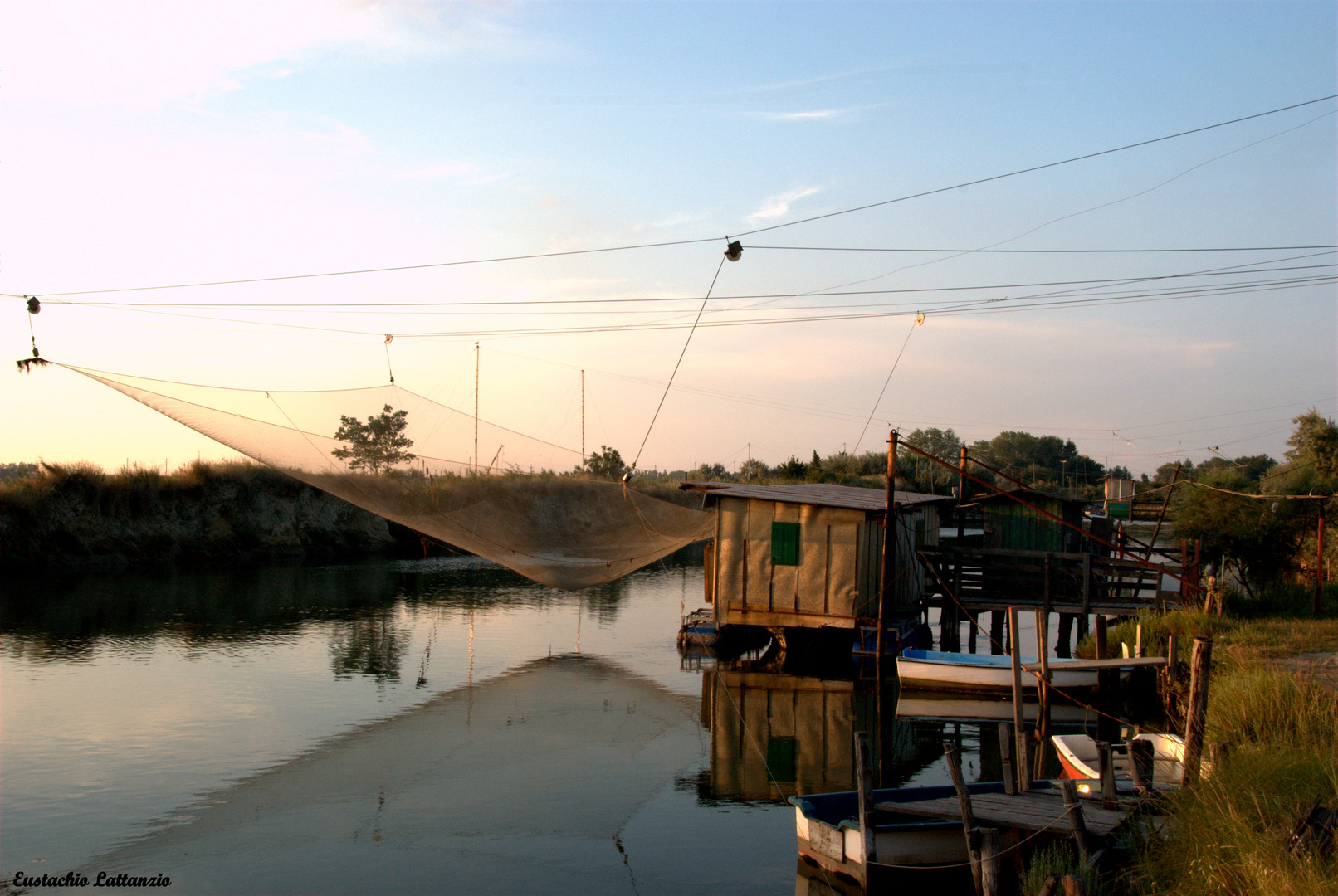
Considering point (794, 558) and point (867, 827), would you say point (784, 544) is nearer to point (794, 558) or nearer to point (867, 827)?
point (794, 558)

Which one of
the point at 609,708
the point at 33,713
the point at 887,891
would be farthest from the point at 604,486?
the point at 887,891

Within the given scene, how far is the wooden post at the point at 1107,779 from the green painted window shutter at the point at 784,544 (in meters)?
10.2

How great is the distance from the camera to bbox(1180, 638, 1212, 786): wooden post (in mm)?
7316

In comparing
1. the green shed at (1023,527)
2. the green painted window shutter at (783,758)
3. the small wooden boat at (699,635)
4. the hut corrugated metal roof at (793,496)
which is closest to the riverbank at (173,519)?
the small wooden boat at (699,635)

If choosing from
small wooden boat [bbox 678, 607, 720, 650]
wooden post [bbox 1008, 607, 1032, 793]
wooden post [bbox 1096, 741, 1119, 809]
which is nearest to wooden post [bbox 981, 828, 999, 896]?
wooden post [bbox 1096, 741, 1119, 809]

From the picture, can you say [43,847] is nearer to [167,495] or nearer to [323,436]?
[323,436]

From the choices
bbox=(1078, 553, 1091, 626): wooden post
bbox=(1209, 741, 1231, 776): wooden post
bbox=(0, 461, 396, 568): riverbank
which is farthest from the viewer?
bbox=(0, 461, 396, 568): riverbank

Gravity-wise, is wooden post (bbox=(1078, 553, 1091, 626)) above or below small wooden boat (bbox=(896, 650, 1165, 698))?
above

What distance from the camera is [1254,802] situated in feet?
20.4

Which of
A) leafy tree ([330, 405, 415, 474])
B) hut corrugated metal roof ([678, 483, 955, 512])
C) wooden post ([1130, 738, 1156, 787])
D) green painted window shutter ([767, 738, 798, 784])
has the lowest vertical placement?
green painted window shutter ([767, 738, 798, 784])

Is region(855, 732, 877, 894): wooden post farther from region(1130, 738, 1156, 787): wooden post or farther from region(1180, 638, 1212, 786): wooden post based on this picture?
region(1180, 638, 1212, 786): wooden post

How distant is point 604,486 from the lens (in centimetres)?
1745

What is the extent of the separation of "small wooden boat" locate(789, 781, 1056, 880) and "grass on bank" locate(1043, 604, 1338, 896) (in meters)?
1.40

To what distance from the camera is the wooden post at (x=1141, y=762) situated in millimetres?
7613
